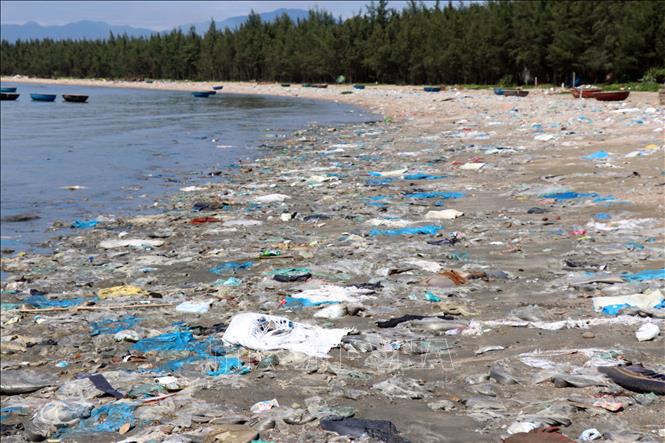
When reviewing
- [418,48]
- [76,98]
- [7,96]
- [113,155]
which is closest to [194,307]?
[113,155]

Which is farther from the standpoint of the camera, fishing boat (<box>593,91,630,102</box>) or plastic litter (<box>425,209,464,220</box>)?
fishing boat (<box>593,91,630,102</box>)

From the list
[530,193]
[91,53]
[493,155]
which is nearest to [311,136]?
[493,155]

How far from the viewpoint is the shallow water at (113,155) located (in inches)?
584

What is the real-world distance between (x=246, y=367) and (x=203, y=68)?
10965 centimetres

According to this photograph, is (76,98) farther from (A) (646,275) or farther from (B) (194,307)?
(A) (646,275)

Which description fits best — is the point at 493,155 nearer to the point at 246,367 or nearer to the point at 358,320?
the point at 358,320

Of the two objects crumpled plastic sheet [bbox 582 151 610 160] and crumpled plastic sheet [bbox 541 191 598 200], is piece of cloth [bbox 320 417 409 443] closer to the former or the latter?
crumpled plastic sheet [bbox 541 191 598 200]

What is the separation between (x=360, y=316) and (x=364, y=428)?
238 centimetres

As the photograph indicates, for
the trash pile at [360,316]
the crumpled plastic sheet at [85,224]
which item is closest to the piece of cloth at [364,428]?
the trash pile at [360,316]

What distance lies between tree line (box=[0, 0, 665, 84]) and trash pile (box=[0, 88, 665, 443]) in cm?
3534

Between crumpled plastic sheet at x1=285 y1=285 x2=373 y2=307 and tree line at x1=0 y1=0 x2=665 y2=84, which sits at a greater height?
tree line at x1=0 y1=0 x2=665 y2=84

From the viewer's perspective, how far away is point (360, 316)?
6.43 meters

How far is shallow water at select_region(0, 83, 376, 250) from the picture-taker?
14.8 meters

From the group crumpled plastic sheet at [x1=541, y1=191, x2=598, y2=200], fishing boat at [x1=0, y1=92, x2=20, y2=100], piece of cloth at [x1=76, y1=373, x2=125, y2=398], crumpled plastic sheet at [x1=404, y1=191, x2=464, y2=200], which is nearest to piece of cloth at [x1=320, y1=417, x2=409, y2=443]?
piece of cloth at [x1=76, y1=373, x2=125, y2=398]
